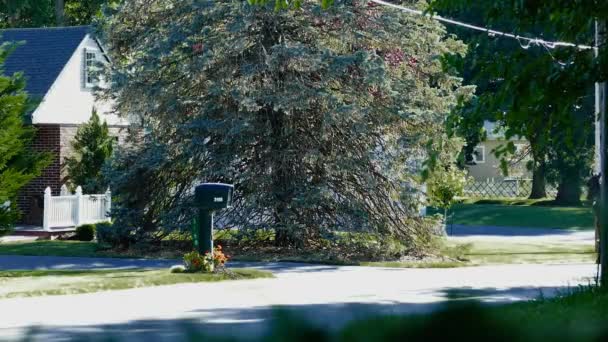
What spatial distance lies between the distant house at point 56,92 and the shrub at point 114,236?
7159 mm

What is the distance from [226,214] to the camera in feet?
91.0

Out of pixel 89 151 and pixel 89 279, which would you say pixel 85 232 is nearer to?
pixel 89 151

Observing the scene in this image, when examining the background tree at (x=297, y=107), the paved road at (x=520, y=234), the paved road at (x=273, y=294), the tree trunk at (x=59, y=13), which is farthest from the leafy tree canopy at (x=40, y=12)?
the paved road at (x=273, y=294)

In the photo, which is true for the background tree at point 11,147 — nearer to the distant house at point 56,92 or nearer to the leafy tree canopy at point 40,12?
the distant house at point 56,92

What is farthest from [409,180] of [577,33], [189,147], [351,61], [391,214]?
[577,33]

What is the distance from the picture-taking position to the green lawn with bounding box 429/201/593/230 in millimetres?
45656

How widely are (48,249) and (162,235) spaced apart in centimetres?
288

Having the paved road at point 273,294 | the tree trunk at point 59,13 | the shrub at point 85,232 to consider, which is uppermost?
the tree trunk at point 59,13

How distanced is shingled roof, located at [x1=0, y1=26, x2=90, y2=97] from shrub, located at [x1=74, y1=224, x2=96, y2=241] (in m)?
5.03

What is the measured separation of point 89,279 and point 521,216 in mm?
31261

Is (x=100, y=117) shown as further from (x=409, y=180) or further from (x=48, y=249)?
(x=409, y=180)

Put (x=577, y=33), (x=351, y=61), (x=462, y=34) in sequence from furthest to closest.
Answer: (x=462, y=34) → (x=351, y=61) → (x=577, y=33)

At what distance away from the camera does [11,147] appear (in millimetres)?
20938

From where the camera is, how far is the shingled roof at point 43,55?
36.0m
